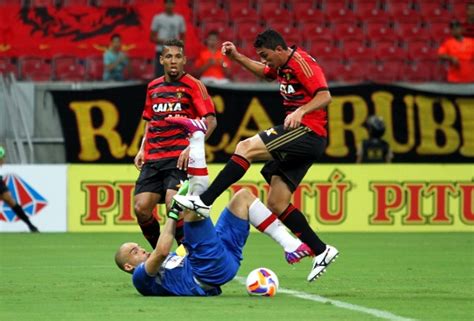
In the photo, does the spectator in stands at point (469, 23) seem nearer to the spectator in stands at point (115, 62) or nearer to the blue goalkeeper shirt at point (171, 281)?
the spectator in stands at point (115, 62)

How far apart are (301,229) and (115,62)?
10467 mm

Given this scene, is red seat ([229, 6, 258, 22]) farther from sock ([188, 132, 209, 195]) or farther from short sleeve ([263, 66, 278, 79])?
sock ([188, 132, 209, 195])

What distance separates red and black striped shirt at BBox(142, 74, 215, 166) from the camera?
10.7 metres

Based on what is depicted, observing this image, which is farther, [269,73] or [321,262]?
[269,73]

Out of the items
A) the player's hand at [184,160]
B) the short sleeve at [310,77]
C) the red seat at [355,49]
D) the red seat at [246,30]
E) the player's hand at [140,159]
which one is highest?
the short sleeve at [310,77]

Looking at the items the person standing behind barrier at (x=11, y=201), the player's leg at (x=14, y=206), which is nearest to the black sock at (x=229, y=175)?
the person standing behind barrier at (x=11, y=201)

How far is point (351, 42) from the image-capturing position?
22.1 meters

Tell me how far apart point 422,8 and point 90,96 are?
7318mm

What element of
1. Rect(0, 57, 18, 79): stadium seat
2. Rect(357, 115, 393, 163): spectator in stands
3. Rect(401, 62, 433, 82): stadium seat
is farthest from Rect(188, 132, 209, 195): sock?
Rect(401, 62, 433, 82): stadium seat

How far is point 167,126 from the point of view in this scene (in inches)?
423

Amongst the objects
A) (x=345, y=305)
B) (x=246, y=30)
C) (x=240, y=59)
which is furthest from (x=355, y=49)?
(x=345, y=305)

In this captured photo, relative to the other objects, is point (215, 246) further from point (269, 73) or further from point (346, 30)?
point (346, 30)

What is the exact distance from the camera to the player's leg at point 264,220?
879 centimetres

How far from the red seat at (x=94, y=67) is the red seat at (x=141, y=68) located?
502 millimetres
